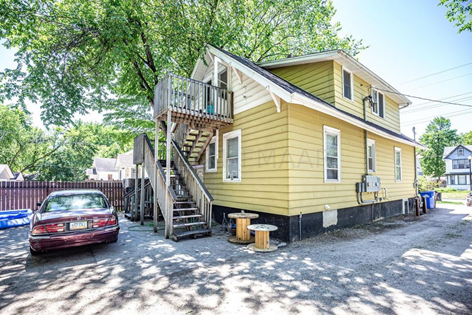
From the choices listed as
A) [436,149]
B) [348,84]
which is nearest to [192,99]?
[348,84]

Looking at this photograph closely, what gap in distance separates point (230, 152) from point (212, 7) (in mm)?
8769

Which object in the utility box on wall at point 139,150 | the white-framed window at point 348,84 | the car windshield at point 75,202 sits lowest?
the car windshield at point 75,202

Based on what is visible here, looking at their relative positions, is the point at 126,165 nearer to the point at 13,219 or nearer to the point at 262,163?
the point at 13,219

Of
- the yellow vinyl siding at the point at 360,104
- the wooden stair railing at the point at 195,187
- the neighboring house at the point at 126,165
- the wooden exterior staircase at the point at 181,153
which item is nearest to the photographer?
the wooden exterior staircase at the point at 181,153

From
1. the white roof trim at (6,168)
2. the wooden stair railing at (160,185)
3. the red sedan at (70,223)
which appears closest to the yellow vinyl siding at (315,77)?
the wooden stair railing at (160,185)

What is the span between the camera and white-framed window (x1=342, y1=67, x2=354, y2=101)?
9492mm

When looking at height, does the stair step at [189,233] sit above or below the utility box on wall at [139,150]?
below

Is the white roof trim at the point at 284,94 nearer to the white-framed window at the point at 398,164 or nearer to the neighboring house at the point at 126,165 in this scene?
the white-framed window at the point at 398,164

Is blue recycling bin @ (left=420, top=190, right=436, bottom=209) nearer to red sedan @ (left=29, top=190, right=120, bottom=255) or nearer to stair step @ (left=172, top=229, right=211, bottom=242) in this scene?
stair step @ (left=172, top=229, right=211, bottom=242)

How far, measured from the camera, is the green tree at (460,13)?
9.05 metres

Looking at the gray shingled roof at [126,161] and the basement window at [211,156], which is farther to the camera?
the gray shingled roof at [126,161]

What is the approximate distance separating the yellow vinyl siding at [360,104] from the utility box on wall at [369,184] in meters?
2.71

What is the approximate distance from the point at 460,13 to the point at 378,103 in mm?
4285

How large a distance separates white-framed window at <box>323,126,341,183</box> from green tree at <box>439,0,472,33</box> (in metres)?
6.96
